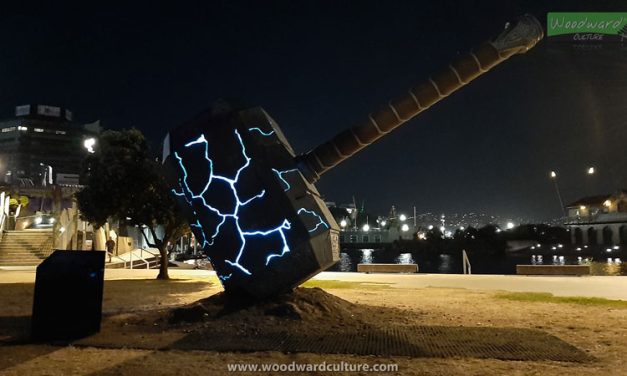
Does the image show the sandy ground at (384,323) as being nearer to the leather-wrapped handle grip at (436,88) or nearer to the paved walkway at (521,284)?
the paved walkway at (521,284)

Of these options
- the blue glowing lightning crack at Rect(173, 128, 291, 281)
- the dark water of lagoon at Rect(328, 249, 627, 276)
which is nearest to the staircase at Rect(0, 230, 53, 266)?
the blue glowing lightning crack at Rect(173, 128, 291, 281)

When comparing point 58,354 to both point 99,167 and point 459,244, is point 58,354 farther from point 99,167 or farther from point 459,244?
point 459,244

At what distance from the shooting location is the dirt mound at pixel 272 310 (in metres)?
9.78

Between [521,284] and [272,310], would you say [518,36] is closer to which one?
[272,310]

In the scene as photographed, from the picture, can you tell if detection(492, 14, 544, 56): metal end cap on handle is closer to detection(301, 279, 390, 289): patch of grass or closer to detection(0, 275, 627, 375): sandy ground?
detection(0, 275, 627, 375): sandy ground

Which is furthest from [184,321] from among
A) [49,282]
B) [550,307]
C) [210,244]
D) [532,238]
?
[532,238]

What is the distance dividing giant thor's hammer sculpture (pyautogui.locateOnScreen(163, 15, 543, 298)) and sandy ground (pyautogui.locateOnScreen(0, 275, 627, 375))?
2161mm

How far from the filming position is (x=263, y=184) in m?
10.1

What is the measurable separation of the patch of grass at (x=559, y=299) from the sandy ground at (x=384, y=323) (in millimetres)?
491

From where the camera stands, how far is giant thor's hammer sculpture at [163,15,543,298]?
9.97 m

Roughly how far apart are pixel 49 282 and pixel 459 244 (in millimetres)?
89205

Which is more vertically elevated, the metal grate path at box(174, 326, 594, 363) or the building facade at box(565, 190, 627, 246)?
the building facade at box(565, 190, 627, 246)

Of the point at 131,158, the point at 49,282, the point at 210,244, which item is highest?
the point at 131,158

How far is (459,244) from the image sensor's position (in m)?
91.0
